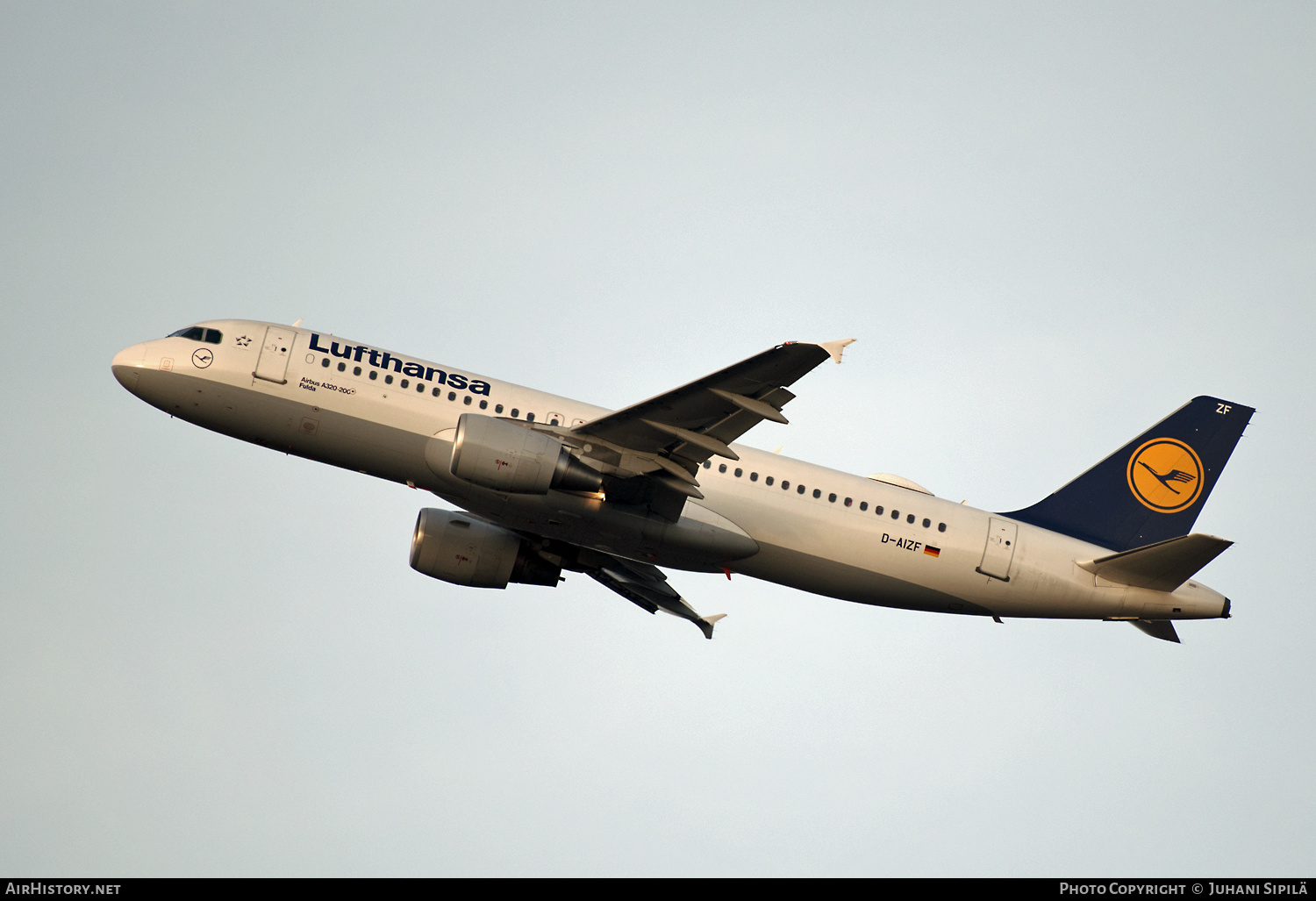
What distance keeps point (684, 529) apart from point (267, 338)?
12699 millimetres

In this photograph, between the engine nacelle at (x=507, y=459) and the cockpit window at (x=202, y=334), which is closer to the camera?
the engine nacelle at (x=507, y=459)

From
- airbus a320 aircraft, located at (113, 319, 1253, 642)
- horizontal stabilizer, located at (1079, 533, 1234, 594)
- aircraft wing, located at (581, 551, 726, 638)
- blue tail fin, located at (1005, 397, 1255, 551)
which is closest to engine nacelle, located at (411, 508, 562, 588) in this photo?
airbus a320 aircraft, located at (113, 319, 1253, 642)

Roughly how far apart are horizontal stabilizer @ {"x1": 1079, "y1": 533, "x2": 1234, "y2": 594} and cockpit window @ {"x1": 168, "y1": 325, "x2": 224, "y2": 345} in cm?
2509

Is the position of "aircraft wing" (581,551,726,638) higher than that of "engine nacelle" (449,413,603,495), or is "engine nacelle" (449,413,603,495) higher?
"engine nacelle" (449,413,603,495)

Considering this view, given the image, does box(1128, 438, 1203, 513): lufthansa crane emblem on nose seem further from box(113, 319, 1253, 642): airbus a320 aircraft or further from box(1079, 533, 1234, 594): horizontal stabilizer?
box(1079, 533, 1234, 594): horizontal stabilizer

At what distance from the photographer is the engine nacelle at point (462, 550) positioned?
3544 centimetres

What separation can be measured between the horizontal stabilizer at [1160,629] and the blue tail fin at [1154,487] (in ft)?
8.05

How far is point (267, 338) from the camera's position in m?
32.8

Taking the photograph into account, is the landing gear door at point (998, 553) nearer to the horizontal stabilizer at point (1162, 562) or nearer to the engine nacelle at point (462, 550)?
the horizontal stabilizer at point (1162, 562)

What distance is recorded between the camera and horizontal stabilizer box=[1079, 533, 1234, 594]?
30781 mm

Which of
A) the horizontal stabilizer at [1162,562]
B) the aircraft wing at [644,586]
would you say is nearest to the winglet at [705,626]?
the aircraft wing at [644,586]

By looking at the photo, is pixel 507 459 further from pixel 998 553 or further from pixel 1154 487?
pixel 1154 487

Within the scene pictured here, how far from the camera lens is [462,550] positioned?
35438mm
